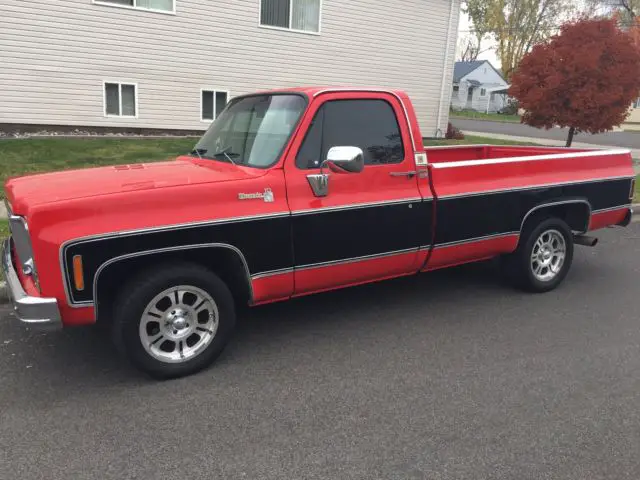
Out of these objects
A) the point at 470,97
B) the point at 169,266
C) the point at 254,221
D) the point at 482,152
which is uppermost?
the point at 470,97

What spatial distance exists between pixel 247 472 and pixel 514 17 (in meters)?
62.8

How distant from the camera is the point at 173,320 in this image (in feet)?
12.5

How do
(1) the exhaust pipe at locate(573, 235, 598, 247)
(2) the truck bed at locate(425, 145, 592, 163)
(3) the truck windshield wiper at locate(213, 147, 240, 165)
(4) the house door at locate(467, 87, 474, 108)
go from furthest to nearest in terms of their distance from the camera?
(4) the house door at locate(467, 87, 474, 108) → (2) the truck bed at locate(425, 145, 592, 163) → (1) the exhaust pipe at locate(573, 235, 598, 247) → (3) the truck windshield wiper at locate(213, 147, 240, 165)

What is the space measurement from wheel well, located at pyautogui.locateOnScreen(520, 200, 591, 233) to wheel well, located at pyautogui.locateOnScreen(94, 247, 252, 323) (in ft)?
10.1

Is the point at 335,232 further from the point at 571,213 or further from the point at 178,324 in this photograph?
the point at 571,213

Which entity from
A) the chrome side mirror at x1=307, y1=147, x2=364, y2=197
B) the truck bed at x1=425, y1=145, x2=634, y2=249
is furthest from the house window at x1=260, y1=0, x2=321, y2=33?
the chrome side mirror at x1=307, y1=147, x2=364, y2=197

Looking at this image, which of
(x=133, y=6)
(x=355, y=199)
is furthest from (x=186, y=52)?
(x=355, y=199)

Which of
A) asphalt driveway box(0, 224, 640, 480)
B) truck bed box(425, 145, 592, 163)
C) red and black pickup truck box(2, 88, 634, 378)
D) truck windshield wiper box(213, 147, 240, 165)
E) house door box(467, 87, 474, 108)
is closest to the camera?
asphalt driveway box(0, 224, 640, 480)

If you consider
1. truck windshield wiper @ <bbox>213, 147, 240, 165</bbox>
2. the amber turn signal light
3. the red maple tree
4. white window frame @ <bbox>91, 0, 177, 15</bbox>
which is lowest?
the amber turn signal light

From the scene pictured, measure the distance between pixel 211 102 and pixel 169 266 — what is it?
40.0 ft

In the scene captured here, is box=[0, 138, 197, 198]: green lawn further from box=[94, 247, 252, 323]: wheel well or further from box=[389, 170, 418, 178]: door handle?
box=[389, 170, 418, 178]: door handle

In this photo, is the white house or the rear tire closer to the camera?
the rear tire

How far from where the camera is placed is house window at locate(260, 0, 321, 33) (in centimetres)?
1519

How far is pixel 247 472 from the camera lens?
294cm
